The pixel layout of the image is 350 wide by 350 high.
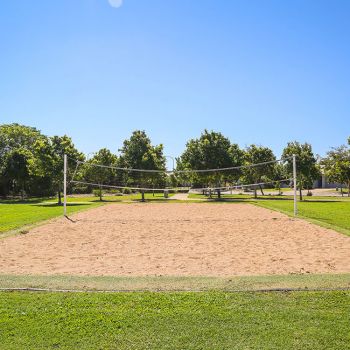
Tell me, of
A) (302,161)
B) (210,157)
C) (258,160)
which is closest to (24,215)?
(210,157)

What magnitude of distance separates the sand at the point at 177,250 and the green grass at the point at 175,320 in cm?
216

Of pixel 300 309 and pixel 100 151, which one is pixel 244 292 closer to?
pixel 300 309

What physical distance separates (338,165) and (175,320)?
1598 inches

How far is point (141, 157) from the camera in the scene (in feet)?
139

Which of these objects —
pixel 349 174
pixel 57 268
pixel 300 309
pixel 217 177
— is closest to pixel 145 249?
pixel 57 268

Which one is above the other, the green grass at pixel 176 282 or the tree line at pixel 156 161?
the tree line at pixel 156 161

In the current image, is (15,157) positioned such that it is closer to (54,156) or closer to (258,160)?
(54,156)

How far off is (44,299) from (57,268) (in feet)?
9.42

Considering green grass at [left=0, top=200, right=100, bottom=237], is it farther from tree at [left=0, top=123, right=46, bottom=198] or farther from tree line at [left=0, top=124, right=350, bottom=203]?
tree at [left=0, top=123, right=46, bottom=198]

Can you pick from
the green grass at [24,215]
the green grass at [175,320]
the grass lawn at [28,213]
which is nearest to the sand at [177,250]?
the green grass at [24,215]

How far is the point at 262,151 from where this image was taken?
46000 millimetres

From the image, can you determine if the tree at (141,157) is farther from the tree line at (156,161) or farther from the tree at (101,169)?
the tree at (101,169)

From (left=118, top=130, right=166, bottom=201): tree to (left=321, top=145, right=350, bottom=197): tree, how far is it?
19220mm

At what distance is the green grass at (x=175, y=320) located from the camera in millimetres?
4047
